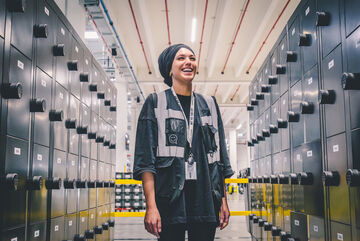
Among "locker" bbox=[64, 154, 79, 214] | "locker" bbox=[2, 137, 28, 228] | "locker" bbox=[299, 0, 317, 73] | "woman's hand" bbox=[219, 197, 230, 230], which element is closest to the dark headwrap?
"woman's hand" bbox=[219, 197, 230, 230]

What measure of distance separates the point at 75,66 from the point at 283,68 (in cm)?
206

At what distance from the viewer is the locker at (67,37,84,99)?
3.82m

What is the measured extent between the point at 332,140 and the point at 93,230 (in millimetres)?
3300

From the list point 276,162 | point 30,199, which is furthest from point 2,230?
point 276,162

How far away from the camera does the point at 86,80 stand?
426cm

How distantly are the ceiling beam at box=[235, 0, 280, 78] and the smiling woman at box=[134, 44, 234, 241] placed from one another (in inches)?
267

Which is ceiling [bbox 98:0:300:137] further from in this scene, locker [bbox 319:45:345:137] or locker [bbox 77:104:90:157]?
locker [bbox 319:45:345:137]

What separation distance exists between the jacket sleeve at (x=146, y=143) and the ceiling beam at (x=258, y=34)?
6.92m

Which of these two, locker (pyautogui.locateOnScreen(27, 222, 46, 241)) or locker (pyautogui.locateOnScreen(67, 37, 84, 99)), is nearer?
locker (pyautogui.locateOnScreen(27, 222, 46, 241))

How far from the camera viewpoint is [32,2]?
2818mm

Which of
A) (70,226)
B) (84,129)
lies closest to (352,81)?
(84,129)

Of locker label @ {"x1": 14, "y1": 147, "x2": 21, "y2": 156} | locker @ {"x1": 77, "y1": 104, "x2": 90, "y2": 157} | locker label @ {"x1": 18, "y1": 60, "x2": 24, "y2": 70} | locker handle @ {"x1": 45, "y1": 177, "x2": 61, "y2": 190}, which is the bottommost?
locker handle @ {"x1": 45, "y1": 177, "x2": 61, "y2": 190}

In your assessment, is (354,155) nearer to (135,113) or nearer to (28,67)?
(28,67)

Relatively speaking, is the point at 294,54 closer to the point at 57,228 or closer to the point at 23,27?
the point at 23,27
